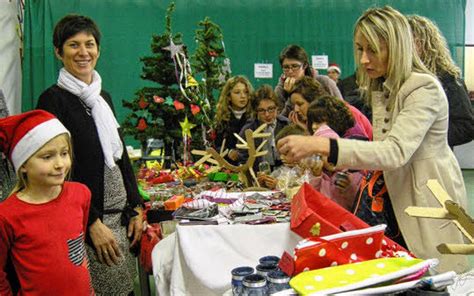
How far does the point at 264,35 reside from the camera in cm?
661

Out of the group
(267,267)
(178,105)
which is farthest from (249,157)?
(267,267)

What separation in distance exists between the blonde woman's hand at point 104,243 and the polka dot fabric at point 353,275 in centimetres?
115

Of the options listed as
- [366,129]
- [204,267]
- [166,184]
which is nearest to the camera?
[204,267]

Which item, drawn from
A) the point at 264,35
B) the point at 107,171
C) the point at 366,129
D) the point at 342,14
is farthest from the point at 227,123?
the point at 342,14

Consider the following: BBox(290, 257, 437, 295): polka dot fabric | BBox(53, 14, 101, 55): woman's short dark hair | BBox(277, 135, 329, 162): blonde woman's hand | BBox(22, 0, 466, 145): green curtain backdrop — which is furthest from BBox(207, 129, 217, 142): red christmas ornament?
BBox(290, 257, 437, 295): polka dot fabric

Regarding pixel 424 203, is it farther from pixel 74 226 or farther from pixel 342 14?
pixel 342 14

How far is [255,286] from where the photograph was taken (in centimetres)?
117

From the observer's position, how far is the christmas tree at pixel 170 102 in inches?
149

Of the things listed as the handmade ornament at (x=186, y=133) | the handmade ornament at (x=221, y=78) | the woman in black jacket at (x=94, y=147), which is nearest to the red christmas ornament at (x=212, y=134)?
the handmade ornament at (x=186, y=133)

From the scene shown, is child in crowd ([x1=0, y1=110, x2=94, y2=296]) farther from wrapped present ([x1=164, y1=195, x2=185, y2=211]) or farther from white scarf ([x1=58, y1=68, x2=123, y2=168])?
wrapped present ([x1=164, y1=195, x2=185, y2=211])

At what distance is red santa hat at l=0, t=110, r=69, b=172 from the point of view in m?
1.82

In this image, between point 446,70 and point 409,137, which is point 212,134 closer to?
point 446,70

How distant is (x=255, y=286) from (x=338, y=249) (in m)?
0.22

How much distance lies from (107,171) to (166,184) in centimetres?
112
